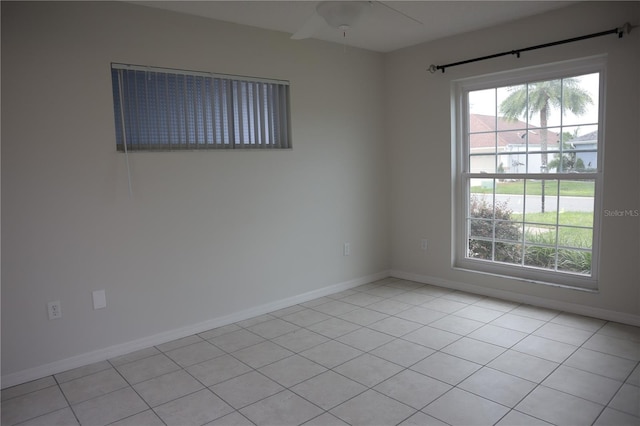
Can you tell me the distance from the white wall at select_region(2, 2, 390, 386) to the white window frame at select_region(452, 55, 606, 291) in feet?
3.27

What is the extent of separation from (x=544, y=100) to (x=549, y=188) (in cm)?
74

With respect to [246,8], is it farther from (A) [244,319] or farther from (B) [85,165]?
(A) [244,319]

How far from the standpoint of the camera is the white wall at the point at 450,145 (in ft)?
10.3

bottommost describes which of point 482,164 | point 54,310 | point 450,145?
point 54,310

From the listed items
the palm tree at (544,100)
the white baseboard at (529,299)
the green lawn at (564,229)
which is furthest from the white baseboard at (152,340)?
the palm tree at (544,100)

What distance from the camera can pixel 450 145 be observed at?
13.8ft

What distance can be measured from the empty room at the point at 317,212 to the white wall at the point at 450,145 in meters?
0.02

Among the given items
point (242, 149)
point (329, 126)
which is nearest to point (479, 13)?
point (329, 126)

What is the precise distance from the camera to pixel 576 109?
11.4 ft

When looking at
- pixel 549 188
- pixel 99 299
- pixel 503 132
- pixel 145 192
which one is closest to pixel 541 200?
pixel 549 188

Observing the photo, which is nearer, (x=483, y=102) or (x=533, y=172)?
(x=533, y=172)

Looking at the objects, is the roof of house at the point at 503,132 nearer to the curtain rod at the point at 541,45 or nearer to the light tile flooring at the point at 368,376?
the curtain rod at the point at 541,45

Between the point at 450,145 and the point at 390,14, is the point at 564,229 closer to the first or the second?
the point at 450,145

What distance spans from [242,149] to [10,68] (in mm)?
1601
